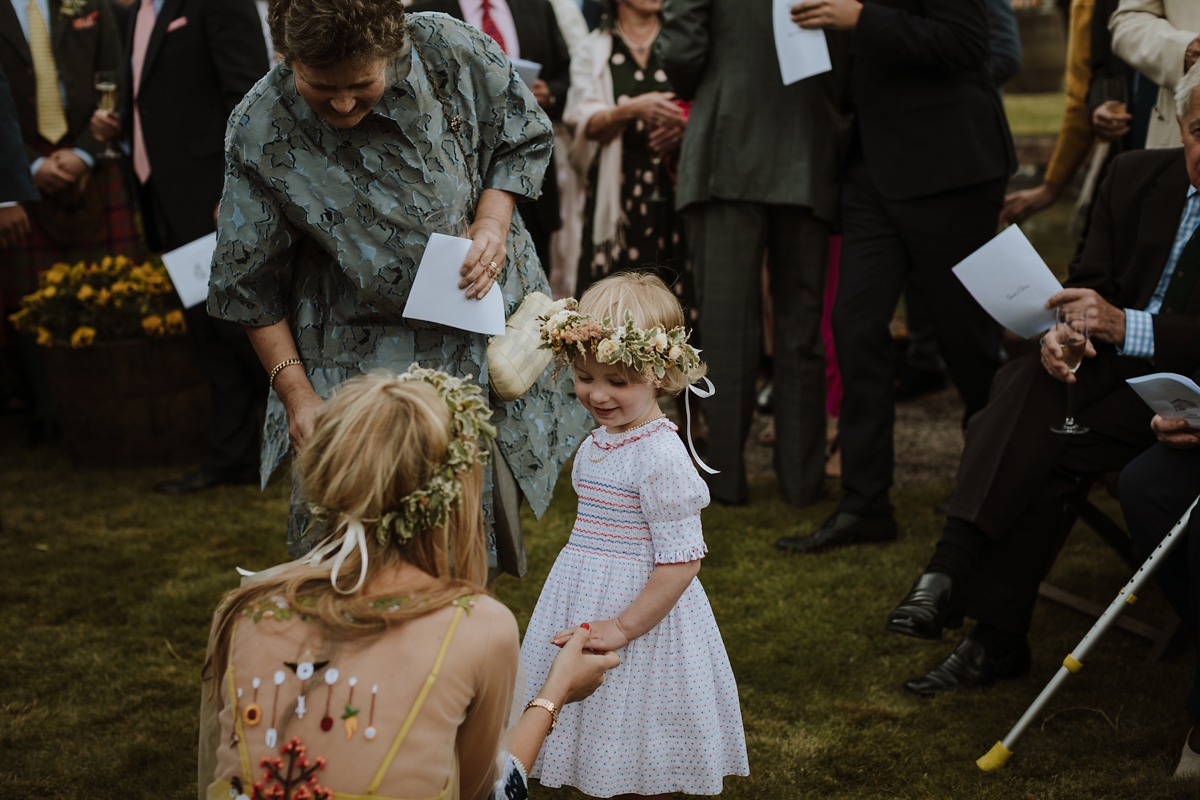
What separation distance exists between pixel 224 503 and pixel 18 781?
2.16m

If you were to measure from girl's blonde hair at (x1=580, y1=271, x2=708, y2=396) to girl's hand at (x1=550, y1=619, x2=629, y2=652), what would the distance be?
1.57ft

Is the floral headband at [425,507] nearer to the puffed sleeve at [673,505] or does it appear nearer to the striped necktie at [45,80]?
the puffed sleeve at [673,505]

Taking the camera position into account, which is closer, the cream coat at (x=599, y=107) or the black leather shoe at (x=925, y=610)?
the black leather shoe at (x=925, y=610)

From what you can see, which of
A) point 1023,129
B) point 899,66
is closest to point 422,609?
point 899,66

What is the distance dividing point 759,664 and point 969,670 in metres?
0.59

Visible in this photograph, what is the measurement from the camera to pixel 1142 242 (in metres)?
3.27

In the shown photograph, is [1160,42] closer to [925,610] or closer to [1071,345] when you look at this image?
[1071,345]

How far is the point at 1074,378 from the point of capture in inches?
122

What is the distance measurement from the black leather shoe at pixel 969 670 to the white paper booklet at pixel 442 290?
1.69m

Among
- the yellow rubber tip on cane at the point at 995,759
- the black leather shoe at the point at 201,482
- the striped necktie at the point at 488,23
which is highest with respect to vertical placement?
the striped necktie at the point at 488,23

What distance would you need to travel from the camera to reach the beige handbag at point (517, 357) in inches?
101

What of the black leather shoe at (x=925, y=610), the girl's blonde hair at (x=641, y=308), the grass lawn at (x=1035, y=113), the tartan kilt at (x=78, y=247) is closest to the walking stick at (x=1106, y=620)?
the black leather shoe at (x=925, y=610)

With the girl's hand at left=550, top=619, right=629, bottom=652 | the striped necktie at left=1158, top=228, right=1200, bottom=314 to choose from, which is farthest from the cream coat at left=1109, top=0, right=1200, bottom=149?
the girl's hand at left=550, top=619, right=629, bottom=652

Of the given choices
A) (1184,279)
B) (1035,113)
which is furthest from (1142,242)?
(1035,113)
